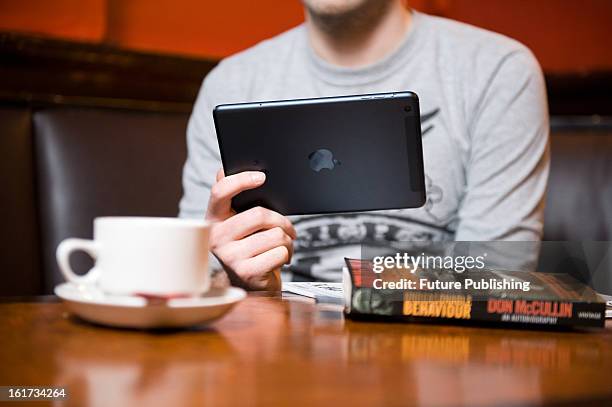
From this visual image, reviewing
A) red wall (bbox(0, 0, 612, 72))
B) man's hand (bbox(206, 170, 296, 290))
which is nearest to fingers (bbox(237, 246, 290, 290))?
man's hand (bbox(206, 170, 296, 290))

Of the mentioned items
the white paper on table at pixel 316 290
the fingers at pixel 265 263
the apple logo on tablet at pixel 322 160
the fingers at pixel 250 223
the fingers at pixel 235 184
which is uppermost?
the apple logo on tablet at pixel 322 160

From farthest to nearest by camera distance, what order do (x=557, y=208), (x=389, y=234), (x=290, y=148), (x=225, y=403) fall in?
1. (x=557, y=208)
2. (x=389, y=234)
3. (x=290, y=148)
4. (x=225, y=403)

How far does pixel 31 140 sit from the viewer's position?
150 centimetres

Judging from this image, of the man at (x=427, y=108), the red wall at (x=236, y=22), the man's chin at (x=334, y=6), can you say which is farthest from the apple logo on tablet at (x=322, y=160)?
the red wall at (x=236, y=22)

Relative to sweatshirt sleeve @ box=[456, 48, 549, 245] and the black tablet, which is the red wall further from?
the black tablet

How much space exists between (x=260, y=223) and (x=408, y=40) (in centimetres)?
68

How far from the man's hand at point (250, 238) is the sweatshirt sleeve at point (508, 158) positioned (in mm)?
487

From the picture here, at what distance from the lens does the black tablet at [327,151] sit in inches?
37.4

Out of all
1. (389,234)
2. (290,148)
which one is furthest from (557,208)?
(290,148)

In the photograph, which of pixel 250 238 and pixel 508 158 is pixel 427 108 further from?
pixel 250 238

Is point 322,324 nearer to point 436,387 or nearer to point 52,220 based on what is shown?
point 436,387

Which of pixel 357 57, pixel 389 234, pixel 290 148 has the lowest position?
pixel 389 234

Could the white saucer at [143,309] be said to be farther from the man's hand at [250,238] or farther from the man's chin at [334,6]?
the man's chin at [334,6]

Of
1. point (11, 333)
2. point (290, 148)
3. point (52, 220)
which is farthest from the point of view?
point (52, 220)
